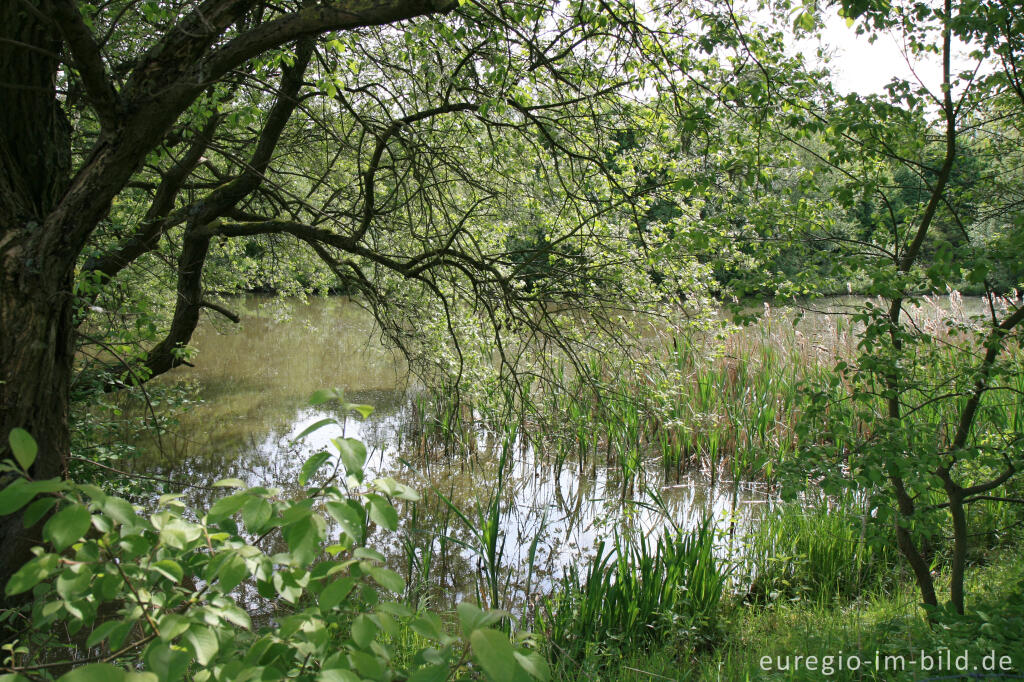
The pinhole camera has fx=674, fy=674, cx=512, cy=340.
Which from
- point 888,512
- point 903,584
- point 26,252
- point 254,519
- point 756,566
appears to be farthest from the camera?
point 756,566

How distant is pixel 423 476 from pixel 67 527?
647 cm

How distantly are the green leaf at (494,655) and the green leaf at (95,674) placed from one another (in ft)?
1.62

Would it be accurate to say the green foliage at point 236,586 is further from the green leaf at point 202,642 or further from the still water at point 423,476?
the still water at point 423,476

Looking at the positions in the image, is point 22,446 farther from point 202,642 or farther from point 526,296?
point 526,296

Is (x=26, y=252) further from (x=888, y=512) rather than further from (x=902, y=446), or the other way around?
(x=888, y=512)

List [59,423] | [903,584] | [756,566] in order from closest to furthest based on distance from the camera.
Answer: [59,423] < [903,584] < [756,566]

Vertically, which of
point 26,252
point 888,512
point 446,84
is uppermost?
point 446,84

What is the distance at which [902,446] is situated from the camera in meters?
2.83

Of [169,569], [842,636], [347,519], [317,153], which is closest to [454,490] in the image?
[317,153]

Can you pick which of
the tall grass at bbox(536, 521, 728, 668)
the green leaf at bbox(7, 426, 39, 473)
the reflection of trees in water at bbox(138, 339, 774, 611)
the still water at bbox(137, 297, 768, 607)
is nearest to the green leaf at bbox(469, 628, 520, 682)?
the green leaf at bbox(7, 426, 39, 473)

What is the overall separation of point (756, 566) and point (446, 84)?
3994 millimetres

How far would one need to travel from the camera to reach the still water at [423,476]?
5.32 m

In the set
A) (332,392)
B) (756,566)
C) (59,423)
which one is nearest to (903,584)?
(756,566)

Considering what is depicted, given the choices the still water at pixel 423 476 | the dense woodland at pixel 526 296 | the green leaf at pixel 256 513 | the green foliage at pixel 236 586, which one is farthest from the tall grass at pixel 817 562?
the green leaf at pixel 256 513
